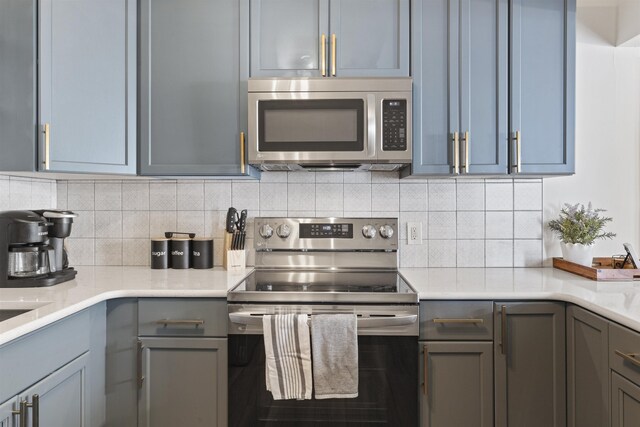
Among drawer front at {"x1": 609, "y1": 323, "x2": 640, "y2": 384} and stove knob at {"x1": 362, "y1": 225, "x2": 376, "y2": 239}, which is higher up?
stove knob at {"x1": 362, "y1": 225, "x2": 376, "y2": 239}

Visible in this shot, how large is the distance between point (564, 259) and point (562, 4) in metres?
1.21

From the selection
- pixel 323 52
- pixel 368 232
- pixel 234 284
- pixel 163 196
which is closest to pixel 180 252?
pixel 163 196

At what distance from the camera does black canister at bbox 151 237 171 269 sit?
2188 millimetres

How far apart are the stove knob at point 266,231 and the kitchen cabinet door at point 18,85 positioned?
3.38 ft

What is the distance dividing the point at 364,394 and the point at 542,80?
1.58 m

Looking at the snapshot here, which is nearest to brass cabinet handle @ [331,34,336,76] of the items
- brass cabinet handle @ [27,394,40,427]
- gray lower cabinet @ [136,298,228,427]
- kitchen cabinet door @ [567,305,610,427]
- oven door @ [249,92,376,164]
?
oven door @ [249,92,376,164]

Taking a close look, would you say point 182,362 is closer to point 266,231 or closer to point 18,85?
point 266,231

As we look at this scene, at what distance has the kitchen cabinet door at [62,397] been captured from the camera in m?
1.27

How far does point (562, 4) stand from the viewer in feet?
6.48

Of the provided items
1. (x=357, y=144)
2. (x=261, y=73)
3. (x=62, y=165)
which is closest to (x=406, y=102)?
(x=357, y=144)

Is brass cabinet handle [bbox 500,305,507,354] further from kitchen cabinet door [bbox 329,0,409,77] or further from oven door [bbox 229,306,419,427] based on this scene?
kitchen cabinet door [bbox 329,0,409,77]

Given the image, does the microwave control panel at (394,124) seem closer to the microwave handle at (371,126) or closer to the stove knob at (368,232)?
the microwave handle at (371,126)

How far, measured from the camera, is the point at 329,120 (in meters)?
1.92

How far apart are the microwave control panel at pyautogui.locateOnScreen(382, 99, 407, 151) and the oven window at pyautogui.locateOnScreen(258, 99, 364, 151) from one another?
100 mm
